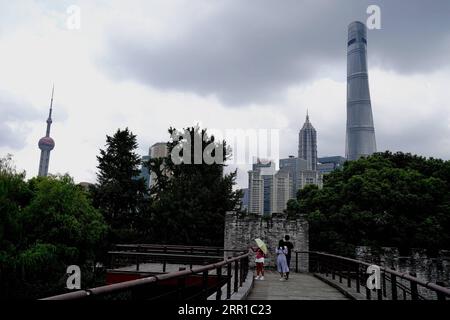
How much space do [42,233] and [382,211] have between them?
21.0 metres

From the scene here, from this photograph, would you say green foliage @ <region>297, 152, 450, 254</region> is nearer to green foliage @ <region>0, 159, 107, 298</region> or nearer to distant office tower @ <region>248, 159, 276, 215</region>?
green foliage @ <region>0, 159, 107, 298</region>

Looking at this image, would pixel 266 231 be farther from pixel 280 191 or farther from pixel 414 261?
pixel 280 191

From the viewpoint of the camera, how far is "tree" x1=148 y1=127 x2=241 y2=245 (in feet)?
88.9

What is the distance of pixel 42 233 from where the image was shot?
22031 mm

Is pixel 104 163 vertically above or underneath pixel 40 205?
above

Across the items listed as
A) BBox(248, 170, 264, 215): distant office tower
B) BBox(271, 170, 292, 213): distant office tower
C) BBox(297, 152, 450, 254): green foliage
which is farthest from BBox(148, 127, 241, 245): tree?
BBox(271, 170, 292, 213): distant office tower

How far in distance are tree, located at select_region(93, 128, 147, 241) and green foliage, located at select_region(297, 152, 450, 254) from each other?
12.7 m

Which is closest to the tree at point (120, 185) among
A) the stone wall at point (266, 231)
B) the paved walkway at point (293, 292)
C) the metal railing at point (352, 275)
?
the stone wall at point (266, 231)
